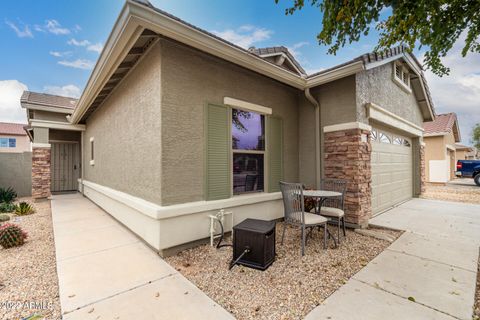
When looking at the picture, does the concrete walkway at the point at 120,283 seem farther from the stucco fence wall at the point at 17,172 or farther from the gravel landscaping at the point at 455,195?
the gravel landscaping at the point at 455,195

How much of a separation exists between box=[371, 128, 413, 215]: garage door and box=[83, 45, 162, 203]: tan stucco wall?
571 cm

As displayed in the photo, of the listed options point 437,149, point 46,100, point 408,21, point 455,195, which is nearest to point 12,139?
point 46,100

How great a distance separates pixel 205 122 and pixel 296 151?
2.99 m

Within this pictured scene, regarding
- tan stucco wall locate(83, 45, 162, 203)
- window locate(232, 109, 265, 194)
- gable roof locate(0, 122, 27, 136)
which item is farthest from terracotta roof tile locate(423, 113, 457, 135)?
gable roof locate(0, 122, 27, 136)

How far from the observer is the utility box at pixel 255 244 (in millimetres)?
3166

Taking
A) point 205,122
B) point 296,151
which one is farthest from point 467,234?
point 205,122

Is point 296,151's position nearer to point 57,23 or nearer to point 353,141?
point 353,141

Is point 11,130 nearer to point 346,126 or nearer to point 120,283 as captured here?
point 120,283

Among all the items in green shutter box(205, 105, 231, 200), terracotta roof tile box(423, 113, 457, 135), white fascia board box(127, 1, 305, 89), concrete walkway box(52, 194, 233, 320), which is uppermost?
terracotta roof tile box(423, 113, 457, 135)

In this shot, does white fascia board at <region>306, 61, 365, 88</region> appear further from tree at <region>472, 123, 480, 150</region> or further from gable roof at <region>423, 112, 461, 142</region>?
tree at <region>472, 123, 480, 150</region>

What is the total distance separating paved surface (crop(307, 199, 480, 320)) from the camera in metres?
2.29

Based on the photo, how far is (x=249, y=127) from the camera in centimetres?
508

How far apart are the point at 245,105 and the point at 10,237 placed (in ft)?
16.8

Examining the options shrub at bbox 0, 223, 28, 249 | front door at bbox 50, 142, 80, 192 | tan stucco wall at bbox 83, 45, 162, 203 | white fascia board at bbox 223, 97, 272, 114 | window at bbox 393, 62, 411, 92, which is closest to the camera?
tan stucco wall at bbox 83, 45, 162, 203
